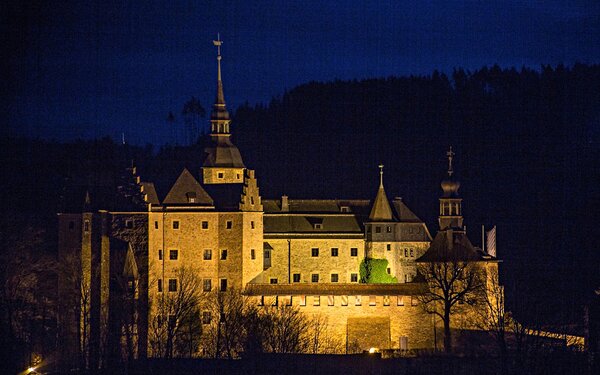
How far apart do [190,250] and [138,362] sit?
329 inches

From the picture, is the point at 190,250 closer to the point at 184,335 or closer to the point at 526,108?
the point at 184,335

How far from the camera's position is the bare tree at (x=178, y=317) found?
7362cm

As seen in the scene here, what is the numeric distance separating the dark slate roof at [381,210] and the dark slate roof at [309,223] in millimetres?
950

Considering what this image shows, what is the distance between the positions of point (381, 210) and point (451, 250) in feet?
19.9

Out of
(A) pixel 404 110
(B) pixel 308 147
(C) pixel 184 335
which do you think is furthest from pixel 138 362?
(A) pixel 404 110

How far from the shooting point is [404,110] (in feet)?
465

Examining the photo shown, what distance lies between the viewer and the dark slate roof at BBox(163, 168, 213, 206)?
257 ft

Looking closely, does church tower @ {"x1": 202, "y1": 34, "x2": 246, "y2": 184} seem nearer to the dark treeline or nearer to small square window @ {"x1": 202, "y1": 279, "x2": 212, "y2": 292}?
the dark treeline

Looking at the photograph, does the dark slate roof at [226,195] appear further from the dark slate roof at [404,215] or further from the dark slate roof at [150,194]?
the dark slate roof at [404,215]

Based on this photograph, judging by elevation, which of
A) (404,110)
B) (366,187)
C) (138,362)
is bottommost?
(138,362)

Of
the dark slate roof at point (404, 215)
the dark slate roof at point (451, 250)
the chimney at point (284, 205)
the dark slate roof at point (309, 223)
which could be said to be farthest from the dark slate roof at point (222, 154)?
the dark slate roof at point (451, 250)

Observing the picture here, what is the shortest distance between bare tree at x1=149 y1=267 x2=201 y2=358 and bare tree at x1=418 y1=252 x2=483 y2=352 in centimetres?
1010

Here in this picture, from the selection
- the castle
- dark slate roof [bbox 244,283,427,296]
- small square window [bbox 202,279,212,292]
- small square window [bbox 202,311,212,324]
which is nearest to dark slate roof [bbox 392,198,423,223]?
the castle

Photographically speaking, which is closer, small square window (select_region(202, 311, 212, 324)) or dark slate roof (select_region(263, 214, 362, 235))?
small square window (select_region(202, 311, 212, 324))
